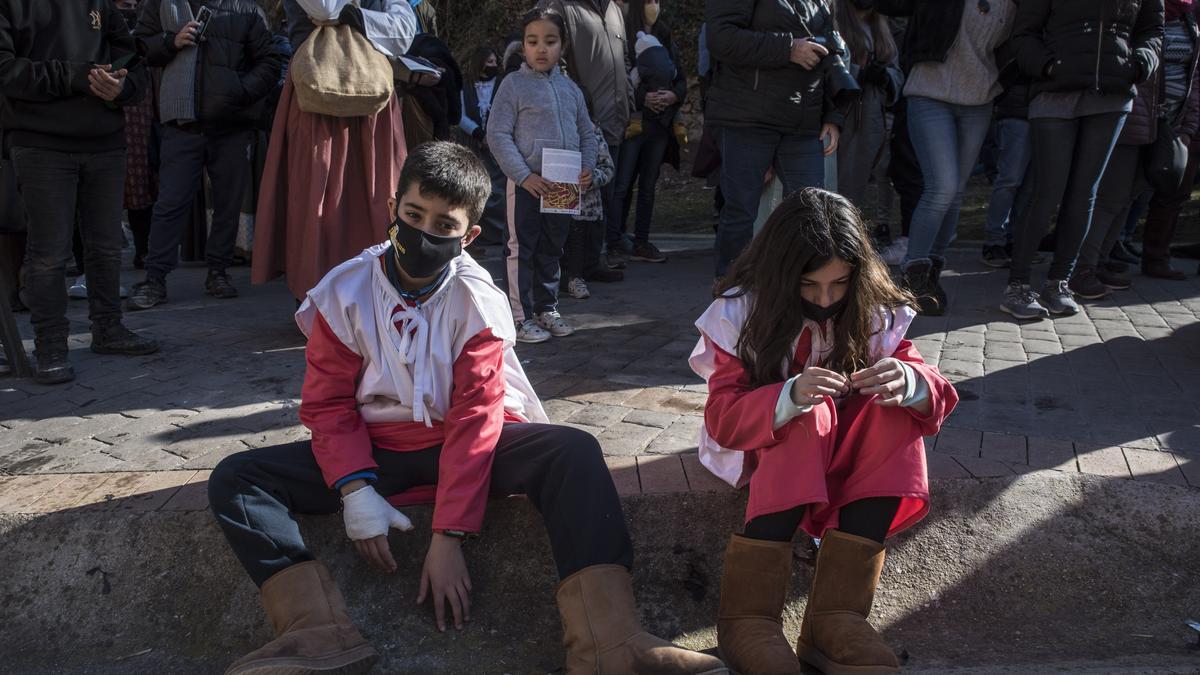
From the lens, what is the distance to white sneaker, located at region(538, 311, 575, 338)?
506cm

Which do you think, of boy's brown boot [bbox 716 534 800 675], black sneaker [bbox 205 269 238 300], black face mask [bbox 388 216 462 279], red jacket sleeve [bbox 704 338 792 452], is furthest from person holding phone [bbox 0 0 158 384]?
boy's brown boot [bbox 716 534 800 675]

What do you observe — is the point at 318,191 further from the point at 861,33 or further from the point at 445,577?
the point at 861,33

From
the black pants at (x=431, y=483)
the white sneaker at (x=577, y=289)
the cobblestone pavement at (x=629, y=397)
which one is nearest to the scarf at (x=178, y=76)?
the cobblestone pavement at (x=629, y=397)

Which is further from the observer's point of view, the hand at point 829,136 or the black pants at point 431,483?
the hand at point 829,136

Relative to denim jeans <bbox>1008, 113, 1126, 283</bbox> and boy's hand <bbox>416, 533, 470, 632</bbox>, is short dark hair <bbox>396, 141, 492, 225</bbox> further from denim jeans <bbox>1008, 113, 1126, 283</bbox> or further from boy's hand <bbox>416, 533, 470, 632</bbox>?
denim jeans <bbox>1008, 113, 1126, 283</bbox>

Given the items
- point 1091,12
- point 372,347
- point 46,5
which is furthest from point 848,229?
point 46,5

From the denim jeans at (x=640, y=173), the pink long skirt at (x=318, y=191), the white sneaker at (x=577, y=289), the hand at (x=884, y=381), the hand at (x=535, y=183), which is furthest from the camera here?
the denim jeans at (x=640, y=173)

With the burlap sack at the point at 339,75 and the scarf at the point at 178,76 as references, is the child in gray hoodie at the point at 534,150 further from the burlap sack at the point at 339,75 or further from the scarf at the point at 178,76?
the scarf at the point at 178,76

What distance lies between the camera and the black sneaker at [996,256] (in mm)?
6887

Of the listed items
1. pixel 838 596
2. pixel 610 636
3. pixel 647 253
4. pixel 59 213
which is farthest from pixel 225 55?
pixel 838 596

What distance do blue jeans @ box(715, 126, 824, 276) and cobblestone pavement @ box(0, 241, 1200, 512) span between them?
57 centimetres

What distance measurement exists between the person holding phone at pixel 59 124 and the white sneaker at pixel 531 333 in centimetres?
193

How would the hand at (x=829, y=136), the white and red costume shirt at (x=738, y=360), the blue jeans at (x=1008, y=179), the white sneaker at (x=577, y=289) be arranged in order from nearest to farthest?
the white and red costume shirt at (x=738, y=360), the hand at (x=829, y=136), the white sneaker at (x=577, y=289), the blue jeans at (x=1008, y=179)

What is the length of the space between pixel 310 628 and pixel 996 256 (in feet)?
19.0
